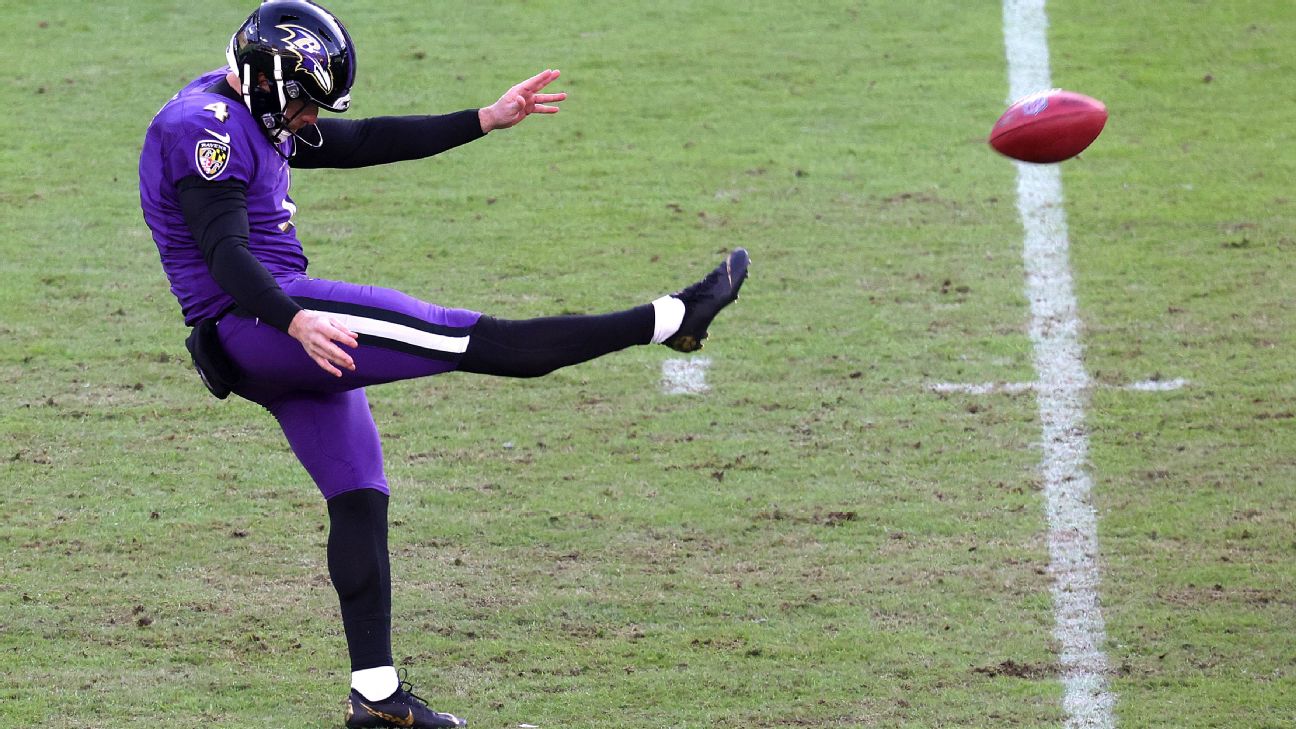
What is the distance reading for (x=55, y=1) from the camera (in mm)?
11266

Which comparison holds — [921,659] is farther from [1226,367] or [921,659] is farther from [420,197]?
[420,197]

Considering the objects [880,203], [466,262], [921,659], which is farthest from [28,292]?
[921,659]

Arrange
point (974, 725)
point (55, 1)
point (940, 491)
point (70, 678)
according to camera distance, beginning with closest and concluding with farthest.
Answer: point (974, 725) < point (70, 678) < point (940, 491) < point (55, 1)

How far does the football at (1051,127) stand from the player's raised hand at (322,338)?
2.84m

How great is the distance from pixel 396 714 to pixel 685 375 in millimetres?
2997

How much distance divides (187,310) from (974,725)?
90.0 inches

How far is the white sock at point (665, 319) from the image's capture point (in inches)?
173

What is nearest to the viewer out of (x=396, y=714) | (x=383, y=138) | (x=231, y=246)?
(x=231, y=246)

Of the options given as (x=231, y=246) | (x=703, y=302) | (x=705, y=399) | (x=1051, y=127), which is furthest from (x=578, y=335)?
(x=705, y=399)

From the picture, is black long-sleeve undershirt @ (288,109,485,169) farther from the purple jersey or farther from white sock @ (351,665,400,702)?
white sock @ (351,665,400,702)

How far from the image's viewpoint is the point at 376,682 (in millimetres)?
4430

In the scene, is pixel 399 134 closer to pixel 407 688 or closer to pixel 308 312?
pixel 308 312

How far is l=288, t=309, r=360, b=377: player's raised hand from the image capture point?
4008mm

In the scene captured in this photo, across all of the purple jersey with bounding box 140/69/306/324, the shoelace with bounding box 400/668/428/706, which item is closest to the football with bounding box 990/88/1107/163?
the purple jersey with bounding box 140/69/306/324
